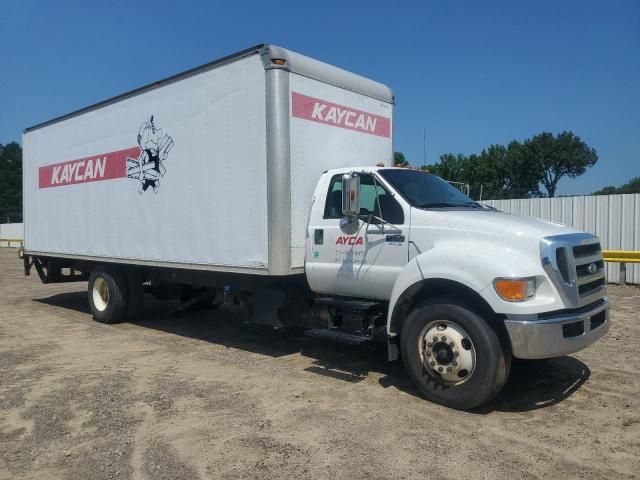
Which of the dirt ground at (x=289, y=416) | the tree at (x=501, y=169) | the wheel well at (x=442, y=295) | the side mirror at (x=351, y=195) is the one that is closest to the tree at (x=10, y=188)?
the tree at (x=501, y=169)

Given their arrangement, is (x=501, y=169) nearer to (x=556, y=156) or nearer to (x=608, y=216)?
(x=556, y=156)

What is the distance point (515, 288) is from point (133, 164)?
612cm

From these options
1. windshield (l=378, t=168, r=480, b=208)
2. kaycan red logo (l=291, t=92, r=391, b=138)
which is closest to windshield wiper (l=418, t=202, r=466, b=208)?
windshield (l=378, t=168, r=480, b=208)

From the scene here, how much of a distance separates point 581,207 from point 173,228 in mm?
10778

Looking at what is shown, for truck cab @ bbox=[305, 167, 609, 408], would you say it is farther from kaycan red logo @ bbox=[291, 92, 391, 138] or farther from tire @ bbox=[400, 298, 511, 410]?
kaycan red logo @ bbox=[291, 92, 391, 138]

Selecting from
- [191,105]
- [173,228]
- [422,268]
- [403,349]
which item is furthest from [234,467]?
[191,105]

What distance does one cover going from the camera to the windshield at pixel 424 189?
5641 millimetres

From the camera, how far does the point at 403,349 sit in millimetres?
5180

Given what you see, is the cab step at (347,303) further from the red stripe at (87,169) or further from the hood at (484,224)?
the red stripe at (87,169)

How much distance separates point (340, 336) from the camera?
5.78 m

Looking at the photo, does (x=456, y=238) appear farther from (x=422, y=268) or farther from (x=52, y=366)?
(x=52, y=366)

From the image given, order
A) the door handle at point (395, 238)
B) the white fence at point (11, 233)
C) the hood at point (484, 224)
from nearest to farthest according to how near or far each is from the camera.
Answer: the hood at point (484, 224) → the door handle at point (395, 238) → the white fence at point (11, 233)

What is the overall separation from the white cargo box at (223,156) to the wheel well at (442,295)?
4.83ft

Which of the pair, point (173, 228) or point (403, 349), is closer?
point (403, 349)
